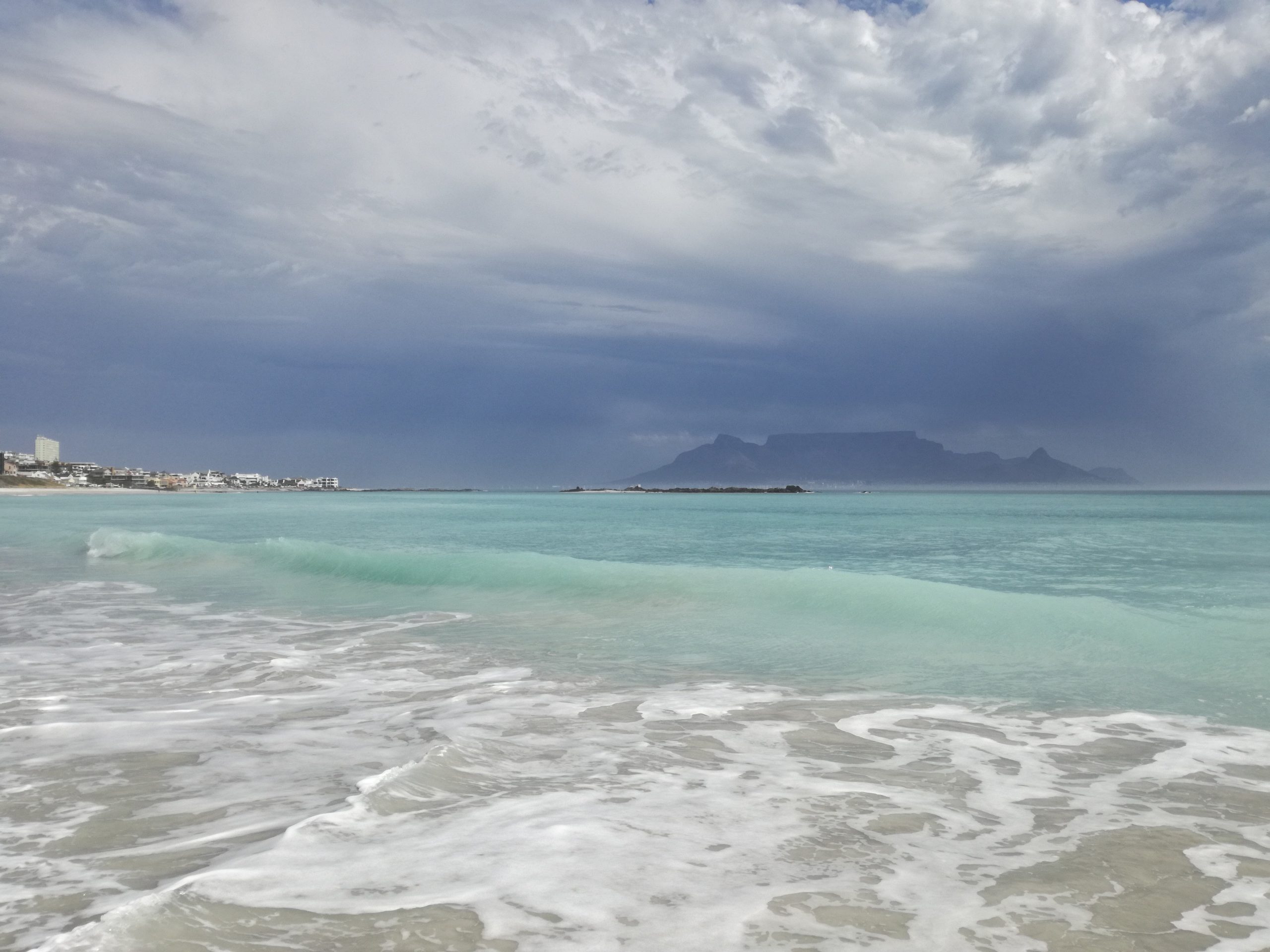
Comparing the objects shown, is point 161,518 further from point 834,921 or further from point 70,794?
point 834,921

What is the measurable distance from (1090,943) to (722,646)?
7.45 meters

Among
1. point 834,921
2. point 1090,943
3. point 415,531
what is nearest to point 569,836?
point 834,921

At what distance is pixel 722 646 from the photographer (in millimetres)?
10656

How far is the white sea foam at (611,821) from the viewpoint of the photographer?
334cm

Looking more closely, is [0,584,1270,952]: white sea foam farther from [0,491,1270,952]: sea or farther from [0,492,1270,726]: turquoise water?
[0,492,1270,726]: turquoise water

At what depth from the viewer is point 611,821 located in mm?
4508

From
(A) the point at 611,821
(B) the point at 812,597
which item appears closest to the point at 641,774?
→ (A) the point at 611,821

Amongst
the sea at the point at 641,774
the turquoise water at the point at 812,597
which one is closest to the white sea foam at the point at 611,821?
the sea at the point at 641,774

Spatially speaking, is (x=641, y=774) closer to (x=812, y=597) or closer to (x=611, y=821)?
(x=611, y=821)

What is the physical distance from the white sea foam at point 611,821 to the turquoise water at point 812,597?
167cm

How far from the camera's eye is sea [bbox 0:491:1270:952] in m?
3.41

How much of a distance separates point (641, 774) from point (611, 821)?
93 cm

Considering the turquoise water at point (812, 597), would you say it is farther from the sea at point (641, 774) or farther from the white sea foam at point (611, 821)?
the white sea foam at point (611, 821)

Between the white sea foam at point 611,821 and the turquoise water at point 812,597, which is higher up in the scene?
the white sea foam at point 611,821
